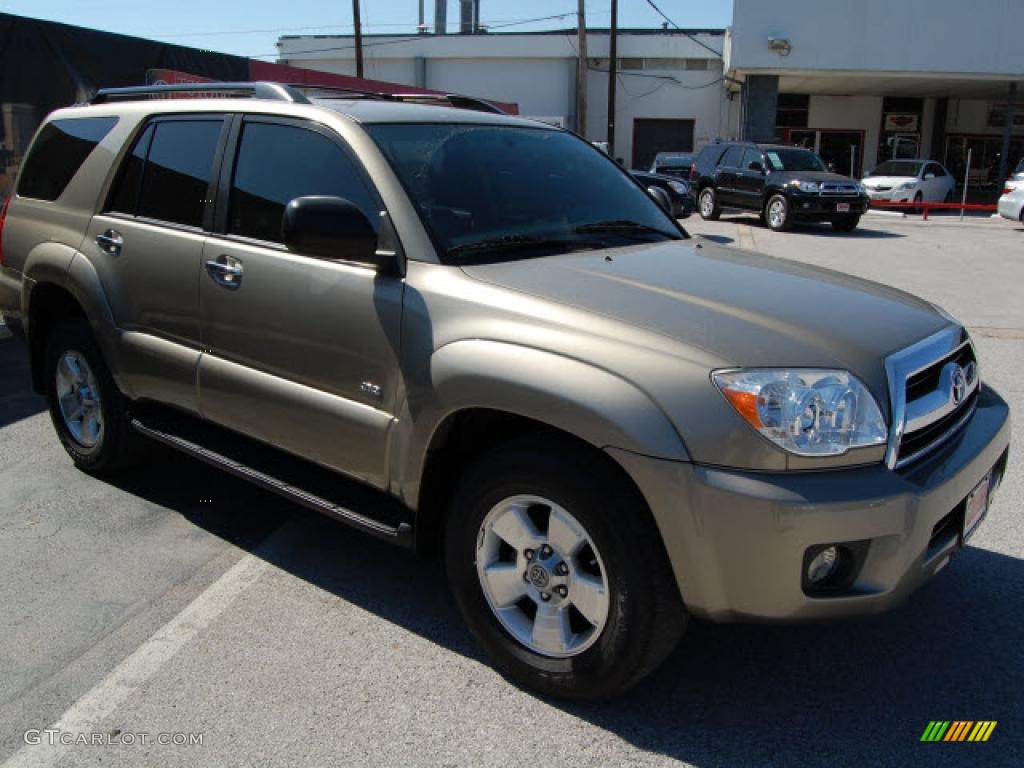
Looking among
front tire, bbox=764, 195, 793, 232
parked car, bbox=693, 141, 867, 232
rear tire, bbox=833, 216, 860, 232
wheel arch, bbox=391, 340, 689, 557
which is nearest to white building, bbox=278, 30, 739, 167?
parked car, bbox=693, 141, 867, 232

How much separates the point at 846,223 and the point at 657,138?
73.1ft

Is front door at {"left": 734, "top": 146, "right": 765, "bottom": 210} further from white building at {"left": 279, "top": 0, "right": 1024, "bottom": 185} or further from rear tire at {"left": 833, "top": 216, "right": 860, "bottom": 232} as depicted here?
white building at {"left": 279, "top": 0, "right": 1024, "bottom": 185}

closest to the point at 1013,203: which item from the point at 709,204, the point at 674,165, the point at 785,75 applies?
the point at 709,204

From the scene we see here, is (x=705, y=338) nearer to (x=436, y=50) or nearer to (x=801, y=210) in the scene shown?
(x=801, y=210)

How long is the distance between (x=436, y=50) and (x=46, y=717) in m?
40.4

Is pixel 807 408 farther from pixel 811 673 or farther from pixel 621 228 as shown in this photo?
pixel 621 228

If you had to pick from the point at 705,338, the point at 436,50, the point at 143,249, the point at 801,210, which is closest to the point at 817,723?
the point at 705,338

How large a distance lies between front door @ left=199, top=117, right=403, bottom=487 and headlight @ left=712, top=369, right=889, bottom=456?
1.18 meters

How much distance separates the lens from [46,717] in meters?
2.78

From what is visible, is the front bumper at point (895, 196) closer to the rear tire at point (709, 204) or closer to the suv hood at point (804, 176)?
the rear tire at point (709, 204)

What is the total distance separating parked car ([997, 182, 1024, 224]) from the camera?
20125 mm

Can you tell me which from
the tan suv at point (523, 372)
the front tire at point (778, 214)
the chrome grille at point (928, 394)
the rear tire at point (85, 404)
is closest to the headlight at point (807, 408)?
the tan suv at point (523, 372)

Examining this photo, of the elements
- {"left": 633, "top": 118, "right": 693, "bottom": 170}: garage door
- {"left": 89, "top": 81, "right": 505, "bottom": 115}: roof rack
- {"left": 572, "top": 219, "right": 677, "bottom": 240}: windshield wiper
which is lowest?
{"left": 572, "top": 219, "right": 677, "bottom": 240}: windshield wiper

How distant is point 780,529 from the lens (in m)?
2.35
